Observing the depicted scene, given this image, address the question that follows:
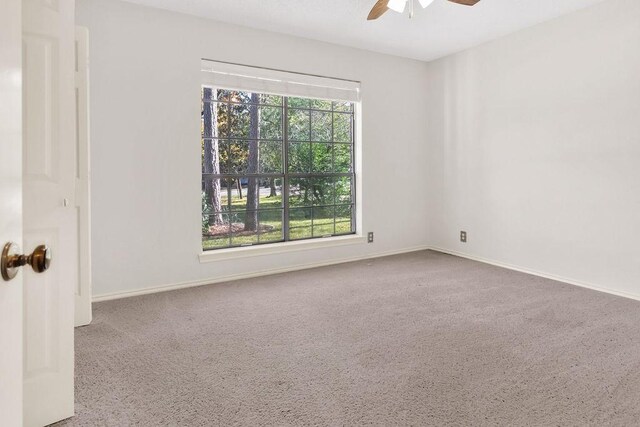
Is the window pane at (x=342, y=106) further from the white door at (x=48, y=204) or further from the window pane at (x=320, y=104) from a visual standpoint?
the white door at (x=48, y=204)

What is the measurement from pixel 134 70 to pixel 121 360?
2.41 metres

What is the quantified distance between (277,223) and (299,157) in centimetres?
78

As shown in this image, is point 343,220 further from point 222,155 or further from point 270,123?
point 222,155

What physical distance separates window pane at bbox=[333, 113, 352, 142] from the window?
1 centimetres

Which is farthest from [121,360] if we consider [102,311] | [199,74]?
[199,74]

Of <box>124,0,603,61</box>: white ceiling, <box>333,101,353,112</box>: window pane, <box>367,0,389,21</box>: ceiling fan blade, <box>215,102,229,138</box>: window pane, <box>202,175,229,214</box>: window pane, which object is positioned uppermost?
<box>124,0,603,61</box>: white ceiling

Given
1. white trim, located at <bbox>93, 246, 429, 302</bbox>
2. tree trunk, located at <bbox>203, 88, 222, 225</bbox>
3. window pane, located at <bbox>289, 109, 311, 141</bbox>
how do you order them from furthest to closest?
window pane, located at <bbox>289, 109, 311, 141</bbox> → tree trunk, located at <bbox>203, 88, 222, 225</bbox> → white trim, located at <bbox>93, 246, 429, 302</bbox>

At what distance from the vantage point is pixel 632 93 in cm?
326

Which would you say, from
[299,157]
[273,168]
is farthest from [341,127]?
[273,168]

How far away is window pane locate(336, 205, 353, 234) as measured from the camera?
4.75 meters

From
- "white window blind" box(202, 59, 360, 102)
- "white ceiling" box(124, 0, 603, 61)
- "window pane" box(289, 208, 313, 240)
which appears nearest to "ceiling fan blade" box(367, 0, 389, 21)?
"white ceiling" box(124, 0, 603, 61)

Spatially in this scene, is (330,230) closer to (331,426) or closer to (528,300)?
(528,300)

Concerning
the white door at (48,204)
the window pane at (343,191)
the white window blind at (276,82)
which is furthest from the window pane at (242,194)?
the white door at (48,204)

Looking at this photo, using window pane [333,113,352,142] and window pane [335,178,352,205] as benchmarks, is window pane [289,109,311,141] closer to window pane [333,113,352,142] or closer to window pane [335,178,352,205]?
window pane [333,113,352,142]
